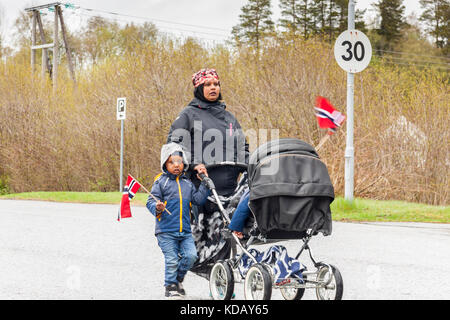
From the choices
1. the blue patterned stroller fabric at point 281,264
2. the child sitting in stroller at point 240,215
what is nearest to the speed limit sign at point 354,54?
the child sitting in stroller at point 240,215

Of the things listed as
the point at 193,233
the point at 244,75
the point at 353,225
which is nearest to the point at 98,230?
the point at 353,225

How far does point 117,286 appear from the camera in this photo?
666cm

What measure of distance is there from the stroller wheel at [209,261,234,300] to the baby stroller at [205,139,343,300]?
5 centimetres

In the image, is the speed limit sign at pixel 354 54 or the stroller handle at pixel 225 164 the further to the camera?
the speed limit sign at pixel 354 54

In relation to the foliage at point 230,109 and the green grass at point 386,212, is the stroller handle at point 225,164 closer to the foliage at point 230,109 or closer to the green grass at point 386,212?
the green grass at point 386,212

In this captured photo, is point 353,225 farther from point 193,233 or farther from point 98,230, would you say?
point 193,233

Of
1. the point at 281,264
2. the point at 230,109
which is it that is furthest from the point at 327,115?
the point at 230,109

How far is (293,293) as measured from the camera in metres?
5.75

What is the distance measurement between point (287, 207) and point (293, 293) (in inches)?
40.7

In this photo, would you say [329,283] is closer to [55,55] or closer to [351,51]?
[351,51]

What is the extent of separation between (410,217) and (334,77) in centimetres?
726

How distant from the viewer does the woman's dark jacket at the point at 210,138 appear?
6031 mm

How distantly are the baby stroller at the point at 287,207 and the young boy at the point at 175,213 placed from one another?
641 millimetres

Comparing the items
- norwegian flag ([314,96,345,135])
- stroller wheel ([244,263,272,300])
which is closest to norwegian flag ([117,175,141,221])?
stroller wheel ([244,263,272,300])
